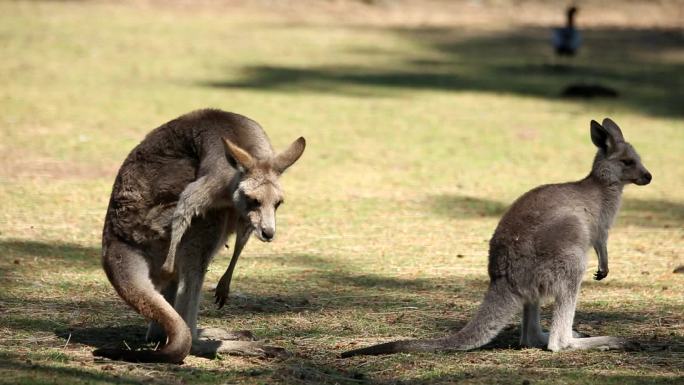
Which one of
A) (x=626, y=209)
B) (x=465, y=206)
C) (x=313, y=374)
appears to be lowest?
(x=313, y=374)

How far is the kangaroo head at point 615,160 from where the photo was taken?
5312 mm

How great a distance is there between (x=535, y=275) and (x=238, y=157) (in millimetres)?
1294

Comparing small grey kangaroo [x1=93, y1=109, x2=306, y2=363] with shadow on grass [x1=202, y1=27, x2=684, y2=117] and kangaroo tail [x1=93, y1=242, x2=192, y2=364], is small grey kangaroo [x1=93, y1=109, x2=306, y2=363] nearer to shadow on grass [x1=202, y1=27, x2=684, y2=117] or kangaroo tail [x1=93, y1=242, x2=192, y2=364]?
kangaroo tail [x1=93, y1=242, x2=192, y2=364]

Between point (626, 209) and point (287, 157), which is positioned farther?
point (626, 209)

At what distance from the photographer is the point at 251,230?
4.54 m

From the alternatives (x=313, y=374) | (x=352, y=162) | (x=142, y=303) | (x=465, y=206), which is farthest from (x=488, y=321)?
(x=352, y=162)

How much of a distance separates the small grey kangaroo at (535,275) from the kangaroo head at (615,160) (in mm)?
338

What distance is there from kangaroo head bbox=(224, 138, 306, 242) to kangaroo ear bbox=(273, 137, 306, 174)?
34mm

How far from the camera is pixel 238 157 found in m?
4.45

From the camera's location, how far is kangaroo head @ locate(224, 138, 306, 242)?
14.6ft

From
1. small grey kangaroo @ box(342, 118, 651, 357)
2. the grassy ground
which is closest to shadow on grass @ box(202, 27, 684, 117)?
the grassy ground

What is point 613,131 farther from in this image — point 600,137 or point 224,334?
point 224,334

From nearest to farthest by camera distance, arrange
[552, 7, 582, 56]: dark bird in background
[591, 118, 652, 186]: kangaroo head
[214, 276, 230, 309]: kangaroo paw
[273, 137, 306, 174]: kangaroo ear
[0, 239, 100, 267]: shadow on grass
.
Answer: [273, 137, 306, 174]: kangaroo ear < [214, 276, 230, 309]: kangaroo paw < [591, 118, 652, 186]: kangaroo head < [0, 239, 100, 267]: shadow on grass < [552, 7, 582, 56]: dark bird in background

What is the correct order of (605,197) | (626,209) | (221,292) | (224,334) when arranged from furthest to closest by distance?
(626,209), (605,197), (224,334), (221,292)
